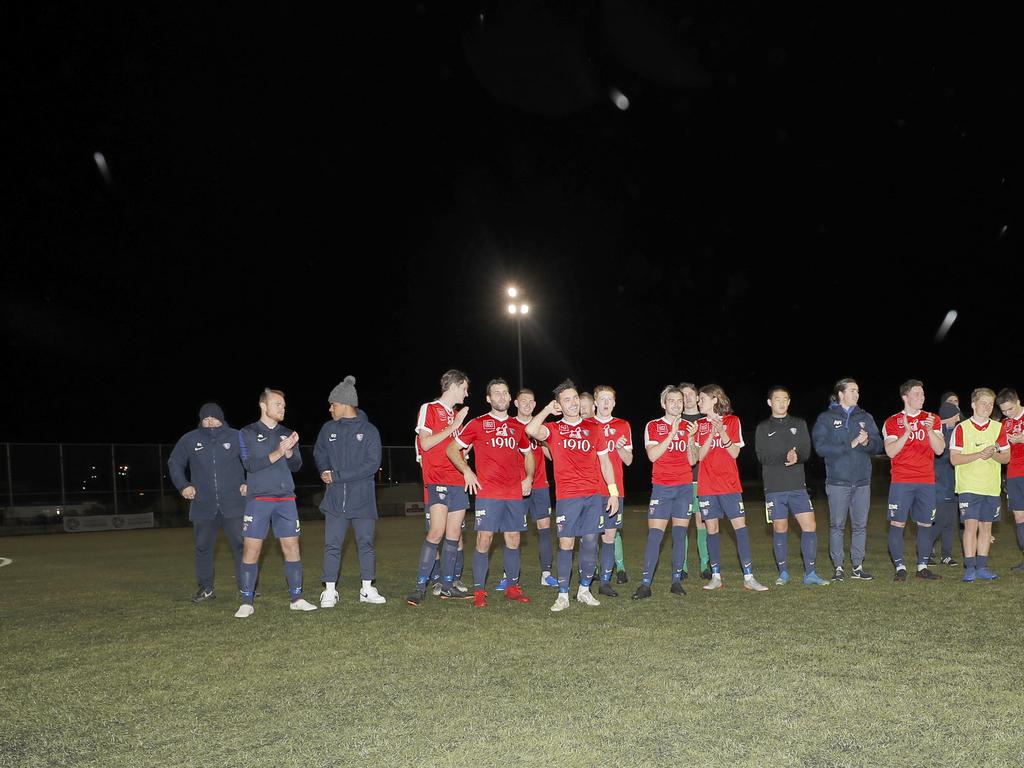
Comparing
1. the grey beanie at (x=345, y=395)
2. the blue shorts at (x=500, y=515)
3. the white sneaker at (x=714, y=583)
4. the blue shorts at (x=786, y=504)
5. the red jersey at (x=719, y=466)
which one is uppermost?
the grey beanie at (x=345, y=395)

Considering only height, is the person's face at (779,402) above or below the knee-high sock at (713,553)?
above

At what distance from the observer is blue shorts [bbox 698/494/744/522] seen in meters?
9.11

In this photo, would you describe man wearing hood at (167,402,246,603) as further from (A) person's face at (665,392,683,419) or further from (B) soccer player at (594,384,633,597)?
(A) person's face at (665,392,683,419)

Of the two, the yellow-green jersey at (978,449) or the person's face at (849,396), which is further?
the person's face at (849,396)

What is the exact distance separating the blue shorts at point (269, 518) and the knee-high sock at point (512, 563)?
2051 millimetres

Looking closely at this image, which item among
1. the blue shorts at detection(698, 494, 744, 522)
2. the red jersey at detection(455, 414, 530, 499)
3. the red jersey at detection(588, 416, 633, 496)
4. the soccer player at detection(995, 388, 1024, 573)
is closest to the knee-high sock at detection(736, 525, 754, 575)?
the blue shorts at detection(698, 494, 744, 522)

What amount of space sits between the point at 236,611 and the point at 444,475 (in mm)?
2363

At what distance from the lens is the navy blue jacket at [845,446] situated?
9.47 meters

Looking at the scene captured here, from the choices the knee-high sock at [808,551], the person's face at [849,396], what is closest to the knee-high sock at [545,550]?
the knee-high sock at [808,551]

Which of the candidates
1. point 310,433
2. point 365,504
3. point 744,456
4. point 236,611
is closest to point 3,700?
point 236,611

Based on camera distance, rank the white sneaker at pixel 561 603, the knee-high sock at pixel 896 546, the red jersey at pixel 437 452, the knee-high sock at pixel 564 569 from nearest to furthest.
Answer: the white sneaker at pixel 561 603 → the knee-high sock at pixel 564 569 → the red jersey at pixel 437 452 → the knee-high sock at pixel 896 546

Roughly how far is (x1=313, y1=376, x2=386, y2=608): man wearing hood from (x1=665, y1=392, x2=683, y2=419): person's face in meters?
2.92

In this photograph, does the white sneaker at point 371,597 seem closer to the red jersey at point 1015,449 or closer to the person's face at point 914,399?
the person's face at point 914,399

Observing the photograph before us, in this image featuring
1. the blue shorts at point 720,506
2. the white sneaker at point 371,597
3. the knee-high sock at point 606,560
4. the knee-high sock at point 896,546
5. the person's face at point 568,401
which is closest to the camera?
the person's face at point 568,401
